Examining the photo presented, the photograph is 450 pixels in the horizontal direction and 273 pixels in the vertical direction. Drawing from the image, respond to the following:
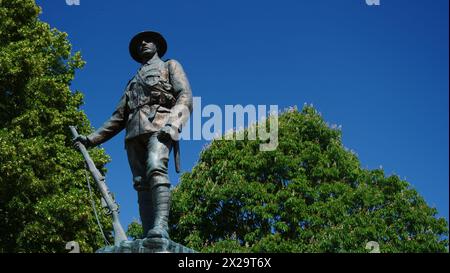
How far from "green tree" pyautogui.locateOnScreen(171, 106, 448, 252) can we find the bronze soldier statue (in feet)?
53.8

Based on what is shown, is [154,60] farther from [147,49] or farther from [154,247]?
[154,247]

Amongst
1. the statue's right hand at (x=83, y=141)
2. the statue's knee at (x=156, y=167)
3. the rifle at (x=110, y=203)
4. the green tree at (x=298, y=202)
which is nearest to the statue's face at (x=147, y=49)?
the statue's right hand at (x=83, y=141)

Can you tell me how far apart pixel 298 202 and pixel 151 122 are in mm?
17707

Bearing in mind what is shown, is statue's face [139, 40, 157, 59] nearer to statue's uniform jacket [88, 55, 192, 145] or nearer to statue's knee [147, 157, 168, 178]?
statue's uniform jacket [88, 55, 192, 145]

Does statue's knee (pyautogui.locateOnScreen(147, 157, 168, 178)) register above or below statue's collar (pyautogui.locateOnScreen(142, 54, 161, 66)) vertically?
below

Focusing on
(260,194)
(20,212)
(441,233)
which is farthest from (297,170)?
(20,212)

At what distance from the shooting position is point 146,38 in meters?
9.53

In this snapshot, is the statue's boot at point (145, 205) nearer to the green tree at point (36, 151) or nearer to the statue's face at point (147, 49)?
the statue's face at point (147, 49)

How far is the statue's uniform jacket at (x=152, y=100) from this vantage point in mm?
8695

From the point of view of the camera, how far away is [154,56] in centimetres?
951

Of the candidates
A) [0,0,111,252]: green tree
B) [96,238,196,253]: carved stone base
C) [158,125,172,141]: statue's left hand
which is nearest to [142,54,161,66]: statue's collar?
[158,125,172,141]: statue's left hand

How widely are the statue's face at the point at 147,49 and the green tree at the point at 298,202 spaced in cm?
1644

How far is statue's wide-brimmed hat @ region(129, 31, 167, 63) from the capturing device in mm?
9500

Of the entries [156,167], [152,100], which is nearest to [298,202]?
[152,100]
